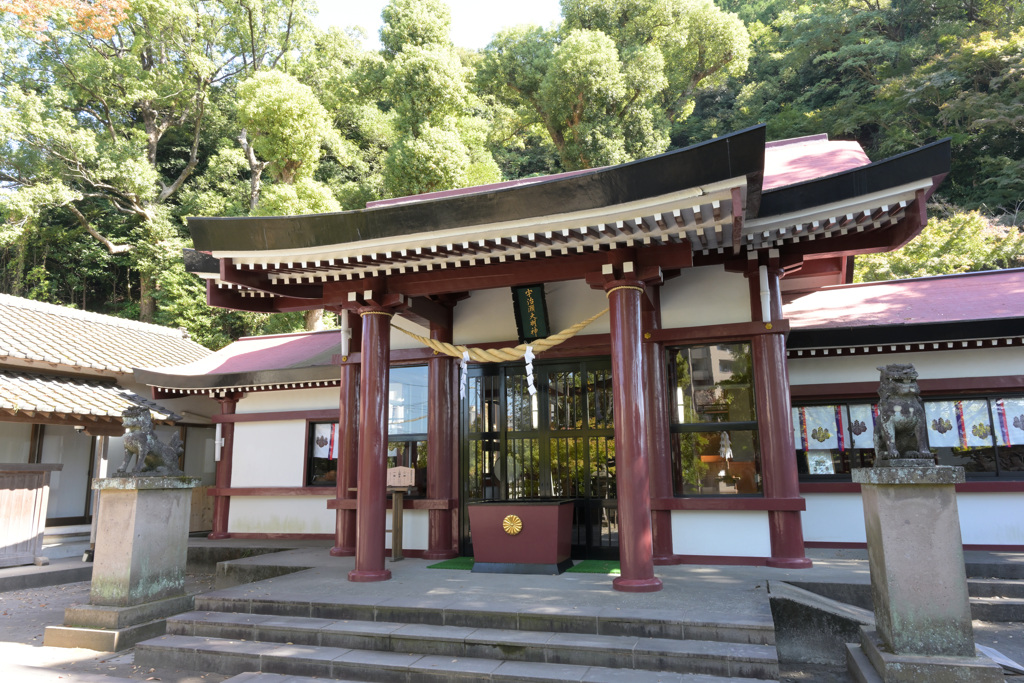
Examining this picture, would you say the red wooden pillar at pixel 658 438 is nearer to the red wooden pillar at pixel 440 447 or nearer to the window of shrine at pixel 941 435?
the window of shrine at pixel 941 435

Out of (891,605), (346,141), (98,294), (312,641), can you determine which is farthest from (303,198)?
(891,605)

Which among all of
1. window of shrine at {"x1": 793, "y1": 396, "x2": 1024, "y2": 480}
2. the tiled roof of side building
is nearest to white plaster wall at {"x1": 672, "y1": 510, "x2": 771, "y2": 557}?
window of shrine at {"x1": 793, "y1": 396, "x2": 1024, "y2": 480}

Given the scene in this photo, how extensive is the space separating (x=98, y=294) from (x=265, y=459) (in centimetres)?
1845

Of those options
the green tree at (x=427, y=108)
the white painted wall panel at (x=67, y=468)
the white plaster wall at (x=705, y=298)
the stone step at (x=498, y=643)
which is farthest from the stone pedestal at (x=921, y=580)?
the green tree at (x=427, y=108)

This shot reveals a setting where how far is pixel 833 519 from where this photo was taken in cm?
795

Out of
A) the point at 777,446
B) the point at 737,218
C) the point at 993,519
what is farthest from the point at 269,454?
the point at 993,519

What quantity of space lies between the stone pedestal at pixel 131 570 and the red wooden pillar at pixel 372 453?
1869 millimetres

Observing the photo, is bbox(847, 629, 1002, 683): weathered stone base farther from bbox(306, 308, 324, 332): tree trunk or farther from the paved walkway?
bbox(306, 308, 324, 332): tree trunk

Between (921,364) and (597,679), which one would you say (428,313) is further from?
(921,364)

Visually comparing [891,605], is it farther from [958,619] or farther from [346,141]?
[346,141]

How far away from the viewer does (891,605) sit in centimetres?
409

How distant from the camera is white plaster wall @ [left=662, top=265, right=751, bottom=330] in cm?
730

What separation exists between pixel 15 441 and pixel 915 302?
15.7 m

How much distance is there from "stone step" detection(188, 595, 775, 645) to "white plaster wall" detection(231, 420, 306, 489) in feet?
15.9
